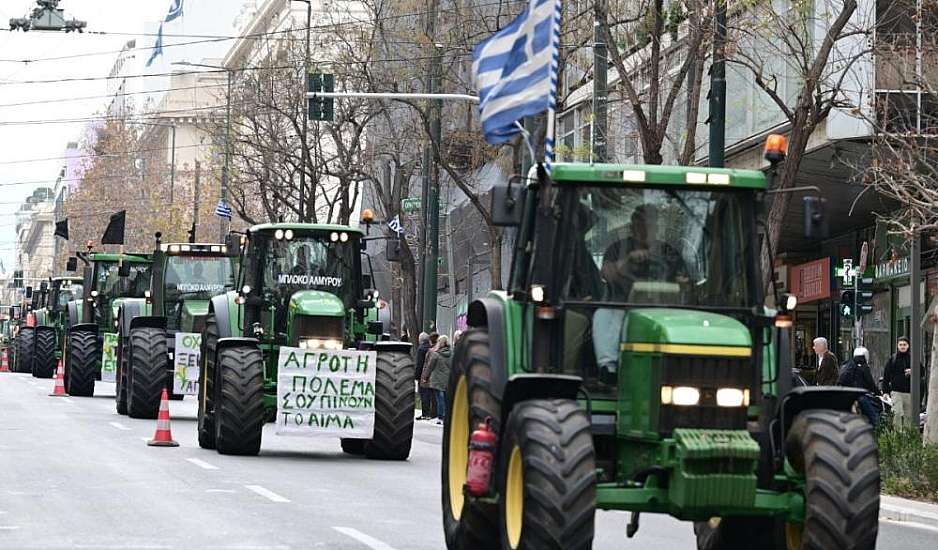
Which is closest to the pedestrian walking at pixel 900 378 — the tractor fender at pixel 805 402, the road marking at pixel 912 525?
the road marking at pixel 912 525

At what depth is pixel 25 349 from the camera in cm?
5797

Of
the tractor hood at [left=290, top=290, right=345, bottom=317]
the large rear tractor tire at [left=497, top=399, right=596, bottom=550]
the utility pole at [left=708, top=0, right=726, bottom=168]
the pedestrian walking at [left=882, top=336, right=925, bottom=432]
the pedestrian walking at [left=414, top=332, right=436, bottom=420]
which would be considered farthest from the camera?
the pedestrian walking at [left=414, top=332, right=436, bottom=420]

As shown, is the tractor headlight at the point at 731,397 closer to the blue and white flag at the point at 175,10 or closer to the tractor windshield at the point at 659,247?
the tractor windshield at the point at 659,247

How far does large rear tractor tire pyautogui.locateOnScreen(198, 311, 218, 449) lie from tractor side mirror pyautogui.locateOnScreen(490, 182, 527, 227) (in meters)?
11.5

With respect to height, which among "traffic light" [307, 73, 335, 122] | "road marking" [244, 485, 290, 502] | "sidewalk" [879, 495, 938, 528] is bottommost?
"sidewalk" [879, 495, 938, 528]

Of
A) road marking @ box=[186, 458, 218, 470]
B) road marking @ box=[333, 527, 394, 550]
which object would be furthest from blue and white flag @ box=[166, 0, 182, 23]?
road marking @ box=[333, 527, 394, 550]

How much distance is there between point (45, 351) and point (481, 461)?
137 ft

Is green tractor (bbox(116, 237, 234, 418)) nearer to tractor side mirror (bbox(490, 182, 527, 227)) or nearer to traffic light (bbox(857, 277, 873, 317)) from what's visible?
traffic light (bbox(857, 277, 873, 317))

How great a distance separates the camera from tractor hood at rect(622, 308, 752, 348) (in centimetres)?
1054

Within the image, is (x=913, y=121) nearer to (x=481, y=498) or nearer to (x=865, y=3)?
(x=865, y=3)

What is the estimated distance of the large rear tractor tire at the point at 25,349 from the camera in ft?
186

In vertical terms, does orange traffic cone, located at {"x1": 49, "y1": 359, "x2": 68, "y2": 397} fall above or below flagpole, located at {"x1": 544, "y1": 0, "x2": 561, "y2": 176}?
below

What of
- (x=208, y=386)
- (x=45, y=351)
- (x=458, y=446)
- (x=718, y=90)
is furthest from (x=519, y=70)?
Answer: (x=45, y=351)

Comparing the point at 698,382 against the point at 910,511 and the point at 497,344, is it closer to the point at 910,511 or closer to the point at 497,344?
the point at 497,344
